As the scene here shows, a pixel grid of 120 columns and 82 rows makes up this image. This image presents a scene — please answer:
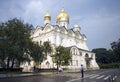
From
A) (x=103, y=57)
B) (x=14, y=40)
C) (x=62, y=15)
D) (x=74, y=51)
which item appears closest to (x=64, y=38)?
(x=74, y=51)

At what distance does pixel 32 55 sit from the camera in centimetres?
→ 3556

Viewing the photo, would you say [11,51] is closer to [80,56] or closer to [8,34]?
[8,34]

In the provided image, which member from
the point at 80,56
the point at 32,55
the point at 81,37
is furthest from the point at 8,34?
the point at 81,37

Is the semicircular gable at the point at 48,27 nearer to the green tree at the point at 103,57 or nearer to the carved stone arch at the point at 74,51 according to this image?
the carved stone arch at the point at 74,51

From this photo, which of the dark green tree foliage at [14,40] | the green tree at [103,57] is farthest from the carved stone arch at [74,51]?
the green tree at [103,57]

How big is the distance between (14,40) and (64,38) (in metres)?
35.1

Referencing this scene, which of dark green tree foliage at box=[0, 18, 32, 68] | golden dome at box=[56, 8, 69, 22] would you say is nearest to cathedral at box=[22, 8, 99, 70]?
golden dome at box=[56, 8, 69, 22]

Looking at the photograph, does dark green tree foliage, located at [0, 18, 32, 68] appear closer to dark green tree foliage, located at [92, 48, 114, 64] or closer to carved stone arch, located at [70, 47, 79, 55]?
carved stone arch, located at [70, 47, 79, 55]

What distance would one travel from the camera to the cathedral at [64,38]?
193ft

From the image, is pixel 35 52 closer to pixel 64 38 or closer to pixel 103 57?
pixel 64 38

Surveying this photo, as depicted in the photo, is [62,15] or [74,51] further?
[62,15]

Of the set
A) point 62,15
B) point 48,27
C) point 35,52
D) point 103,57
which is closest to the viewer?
point 35,52

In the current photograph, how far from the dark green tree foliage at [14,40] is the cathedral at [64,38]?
22736 millimetres

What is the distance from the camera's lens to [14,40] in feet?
101
